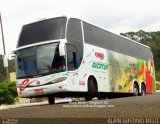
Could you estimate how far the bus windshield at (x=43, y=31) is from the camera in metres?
16.8

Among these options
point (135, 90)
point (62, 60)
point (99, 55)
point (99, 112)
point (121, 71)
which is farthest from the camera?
point (135, 90)

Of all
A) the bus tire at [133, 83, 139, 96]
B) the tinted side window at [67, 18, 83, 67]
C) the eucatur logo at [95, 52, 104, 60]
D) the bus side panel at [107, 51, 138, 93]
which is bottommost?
the bus tire at [133, 83, 139, 96]

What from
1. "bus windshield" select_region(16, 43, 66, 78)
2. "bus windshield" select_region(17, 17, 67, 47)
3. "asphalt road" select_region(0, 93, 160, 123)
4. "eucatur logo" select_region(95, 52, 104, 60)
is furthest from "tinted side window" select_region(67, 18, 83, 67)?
"asphalt road" select_region(0, 93, 160, 123)

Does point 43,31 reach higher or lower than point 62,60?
higher

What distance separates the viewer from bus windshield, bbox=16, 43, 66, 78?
1641 centimetres

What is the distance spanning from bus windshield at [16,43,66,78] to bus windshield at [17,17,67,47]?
0.35 meters

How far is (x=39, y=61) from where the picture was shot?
54.7 ft

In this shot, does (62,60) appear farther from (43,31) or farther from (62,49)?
(43,31)

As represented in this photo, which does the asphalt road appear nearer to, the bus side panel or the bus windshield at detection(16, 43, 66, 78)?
the bus windshield at detection(16, 43, 66, 78)

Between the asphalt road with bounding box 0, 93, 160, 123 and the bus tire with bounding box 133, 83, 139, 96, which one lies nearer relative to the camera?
the asphalt road with bounding box 0, 93, 160, 123

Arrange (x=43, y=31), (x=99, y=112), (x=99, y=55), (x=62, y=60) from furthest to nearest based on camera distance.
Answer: (x=99, y=55) < (x=43, y=31) < (x=62, y=60) < (x=99, y=112)

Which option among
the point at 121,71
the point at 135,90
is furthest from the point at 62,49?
the point at 135,90

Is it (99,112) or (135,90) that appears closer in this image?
(99,112)

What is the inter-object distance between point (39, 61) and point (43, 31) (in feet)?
4.30
